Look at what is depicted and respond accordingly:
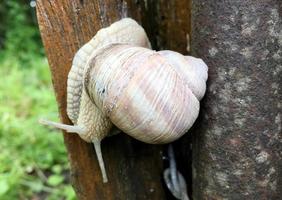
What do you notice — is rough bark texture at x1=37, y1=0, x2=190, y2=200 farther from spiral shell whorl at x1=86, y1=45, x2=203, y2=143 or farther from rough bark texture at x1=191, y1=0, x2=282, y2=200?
rough bark texture at x1=191, y1=0, x2=282, y2=200

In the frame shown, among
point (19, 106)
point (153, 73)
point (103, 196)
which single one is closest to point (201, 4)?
point (153, 73)

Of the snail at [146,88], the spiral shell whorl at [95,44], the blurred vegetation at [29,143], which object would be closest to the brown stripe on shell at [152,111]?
the snail at [146,88]

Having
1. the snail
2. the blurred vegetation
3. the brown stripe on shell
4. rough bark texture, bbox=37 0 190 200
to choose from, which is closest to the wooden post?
rough bark texture, bbox=37 0 190 200

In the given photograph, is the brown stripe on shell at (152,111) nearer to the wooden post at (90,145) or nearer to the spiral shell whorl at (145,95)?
the spiral shell whorl at (145,95)

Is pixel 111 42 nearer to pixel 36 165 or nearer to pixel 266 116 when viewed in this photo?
pixel 266 116

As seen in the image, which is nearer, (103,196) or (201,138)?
(201,138)

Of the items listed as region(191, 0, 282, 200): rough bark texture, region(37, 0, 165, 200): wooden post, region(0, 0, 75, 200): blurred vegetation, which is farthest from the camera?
region(0, 0, 75, 200): blurred vegetation

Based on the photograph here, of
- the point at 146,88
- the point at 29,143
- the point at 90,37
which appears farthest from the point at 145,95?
the point at 29,143
